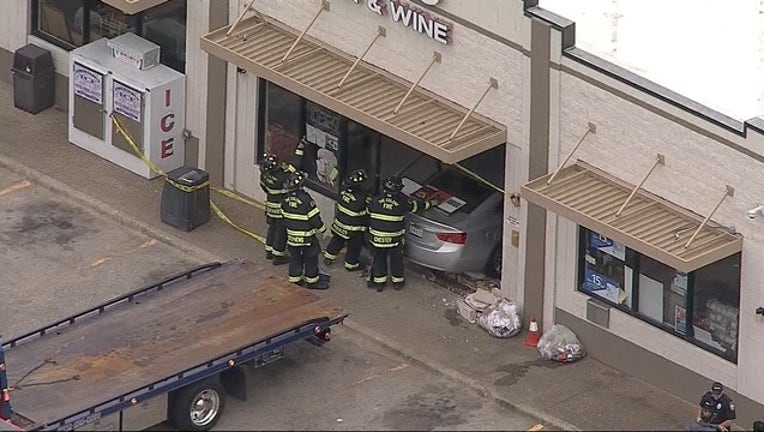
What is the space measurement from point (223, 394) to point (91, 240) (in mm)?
5411

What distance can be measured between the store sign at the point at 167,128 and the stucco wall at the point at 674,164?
6500 mm

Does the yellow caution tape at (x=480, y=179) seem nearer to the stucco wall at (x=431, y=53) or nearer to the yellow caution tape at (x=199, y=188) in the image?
the stucco wall at (x=431, y=53)

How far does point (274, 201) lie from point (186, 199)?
1.61m

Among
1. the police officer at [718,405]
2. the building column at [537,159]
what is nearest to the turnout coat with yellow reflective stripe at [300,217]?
the building column at [537,159]

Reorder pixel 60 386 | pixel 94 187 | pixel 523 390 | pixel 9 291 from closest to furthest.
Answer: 1. pixel 60 386
2. pixel 523 390
3. pixel 9 291
4. pixel 94 187

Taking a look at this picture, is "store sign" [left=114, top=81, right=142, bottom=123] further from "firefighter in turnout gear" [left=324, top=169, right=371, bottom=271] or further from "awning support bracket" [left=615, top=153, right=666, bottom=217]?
"awning support bracket" [left=615, top=153, right=666, bottom=217]

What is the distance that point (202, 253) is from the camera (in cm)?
2970

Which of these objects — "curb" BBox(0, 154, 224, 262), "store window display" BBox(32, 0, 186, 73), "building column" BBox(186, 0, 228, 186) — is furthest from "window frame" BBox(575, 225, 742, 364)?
"store window display" BBox(32, 0, 186, 73)

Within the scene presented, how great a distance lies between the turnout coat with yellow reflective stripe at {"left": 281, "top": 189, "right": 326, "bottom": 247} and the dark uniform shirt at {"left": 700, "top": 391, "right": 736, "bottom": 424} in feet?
18.8

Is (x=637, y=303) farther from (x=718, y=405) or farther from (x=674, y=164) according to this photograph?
(x=718, y=405)

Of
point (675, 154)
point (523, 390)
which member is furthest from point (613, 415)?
point (675, 154)

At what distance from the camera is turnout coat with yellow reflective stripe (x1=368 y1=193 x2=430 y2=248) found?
28141mm

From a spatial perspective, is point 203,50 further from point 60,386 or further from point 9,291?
point 60,386

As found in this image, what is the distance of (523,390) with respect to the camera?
86.7 feet
